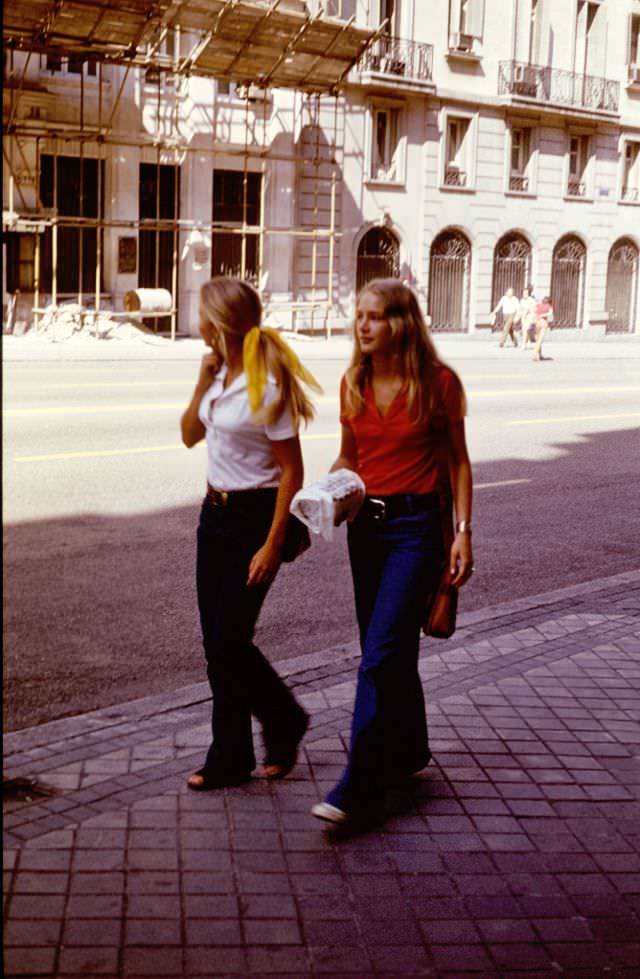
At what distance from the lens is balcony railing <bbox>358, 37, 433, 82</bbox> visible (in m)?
35.0

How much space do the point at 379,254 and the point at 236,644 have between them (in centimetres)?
3290

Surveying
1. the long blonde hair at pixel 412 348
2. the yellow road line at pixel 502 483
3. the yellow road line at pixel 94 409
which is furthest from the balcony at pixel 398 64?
the long blonde hair at pixel 412 348

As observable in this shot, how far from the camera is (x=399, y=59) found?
118 ft

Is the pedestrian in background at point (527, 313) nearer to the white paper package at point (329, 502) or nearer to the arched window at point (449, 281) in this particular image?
the arched window at point (449, 281)

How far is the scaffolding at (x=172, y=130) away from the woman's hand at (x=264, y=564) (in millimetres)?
23798

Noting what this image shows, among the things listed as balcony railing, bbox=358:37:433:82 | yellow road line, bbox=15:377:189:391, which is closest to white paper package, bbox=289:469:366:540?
yellow road line, bbox=15:377:189:391

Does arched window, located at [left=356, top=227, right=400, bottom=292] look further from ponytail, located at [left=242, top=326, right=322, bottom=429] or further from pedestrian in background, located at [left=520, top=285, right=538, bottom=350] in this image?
ponytail, located at [left=242, top=326, right=322, bottom=429]

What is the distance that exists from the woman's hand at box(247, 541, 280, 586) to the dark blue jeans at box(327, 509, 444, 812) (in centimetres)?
33

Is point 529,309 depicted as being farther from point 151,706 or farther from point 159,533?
point 151,706

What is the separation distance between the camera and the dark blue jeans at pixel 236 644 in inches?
184

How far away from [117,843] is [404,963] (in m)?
1.11

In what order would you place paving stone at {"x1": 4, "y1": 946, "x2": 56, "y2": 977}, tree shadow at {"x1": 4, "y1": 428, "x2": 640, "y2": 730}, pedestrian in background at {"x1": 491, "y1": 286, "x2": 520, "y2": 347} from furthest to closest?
pedestrian in background at {"x1": 491, "y1": 286, "x2": 520, "y2": 347} < tree shadow at {"x1": 4, "y1": 428, "x2": 640, "y2": 730} < paving stone at {"x1": 4, "y1": 946, "x2": 56, "y2": 977}

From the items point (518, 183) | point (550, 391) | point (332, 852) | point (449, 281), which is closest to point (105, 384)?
point (550, 391)

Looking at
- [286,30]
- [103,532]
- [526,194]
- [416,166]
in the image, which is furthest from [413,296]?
[526,194]
